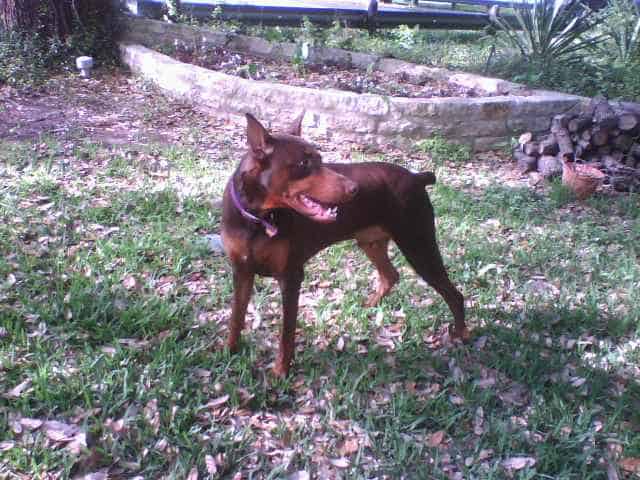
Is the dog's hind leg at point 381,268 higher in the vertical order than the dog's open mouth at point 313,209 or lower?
lower

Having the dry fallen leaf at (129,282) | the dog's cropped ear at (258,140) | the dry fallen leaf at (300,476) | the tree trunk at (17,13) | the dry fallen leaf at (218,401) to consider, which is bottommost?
the dry fallen leaf at (300,476)

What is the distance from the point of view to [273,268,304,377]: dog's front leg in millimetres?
3135

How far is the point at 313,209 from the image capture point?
276cm

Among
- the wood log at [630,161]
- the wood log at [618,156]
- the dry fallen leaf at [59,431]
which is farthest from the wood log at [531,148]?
the dry fallen leaf at [59,431]

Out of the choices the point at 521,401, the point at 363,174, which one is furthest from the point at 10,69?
the point at 521,401

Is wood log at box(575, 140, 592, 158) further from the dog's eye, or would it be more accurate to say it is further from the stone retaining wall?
the dog's eye

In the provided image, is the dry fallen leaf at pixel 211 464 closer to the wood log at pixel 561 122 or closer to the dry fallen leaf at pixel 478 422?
the dry fallen leaf at pixel 478 422

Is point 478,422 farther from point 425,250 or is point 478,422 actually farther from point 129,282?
point 129,282

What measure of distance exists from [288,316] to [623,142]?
4.98 meters

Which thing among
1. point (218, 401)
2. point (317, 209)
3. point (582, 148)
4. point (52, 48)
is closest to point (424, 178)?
point (317, 209)

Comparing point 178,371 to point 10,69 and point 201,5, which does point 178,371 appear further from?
point 201,5

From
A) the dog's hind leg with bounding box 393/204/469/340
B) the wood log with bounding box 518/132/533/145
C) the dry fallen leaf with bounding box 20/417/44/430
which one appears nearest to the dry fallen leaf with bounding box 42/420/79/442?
the dry fallen leaf with bounding box 20/417/44/430

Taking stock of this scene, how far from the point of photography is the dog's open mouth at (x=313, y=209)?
2754 mm

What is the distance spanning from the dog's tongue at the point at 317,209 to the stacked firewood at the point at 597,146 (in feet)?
14.5
